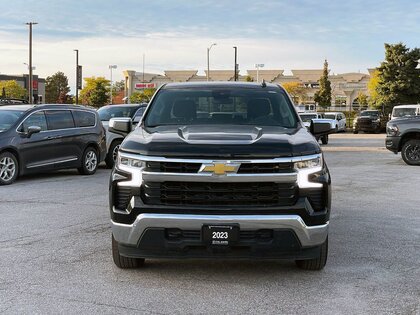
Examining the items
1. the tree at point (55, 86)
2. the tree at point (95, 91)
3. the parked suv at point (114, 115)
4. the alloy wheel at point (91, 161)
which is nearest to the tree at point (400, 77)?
the parked suv at point (114, 115)

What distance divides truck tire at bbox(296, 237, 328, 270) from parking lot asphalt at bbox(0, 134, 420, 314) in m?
0.08

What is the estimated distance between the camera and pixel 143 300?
4.55m

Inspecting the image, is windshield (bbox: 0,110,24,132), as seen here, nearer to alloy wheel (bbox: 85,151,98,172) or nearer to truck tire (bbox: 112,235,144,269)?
alloy wheel (bbox: 85,151,98,172)

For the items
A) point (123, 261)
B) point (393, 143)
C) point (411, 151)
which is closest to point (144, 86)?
point (393, 143)

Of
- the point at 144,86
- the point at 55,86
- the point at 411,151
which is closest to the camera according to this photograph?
the point at 411,151

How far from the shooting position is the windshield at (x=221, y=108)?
6.09 m

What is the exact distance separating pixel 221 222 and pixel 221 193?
26cm

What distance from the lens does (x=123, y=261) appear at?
5.32m

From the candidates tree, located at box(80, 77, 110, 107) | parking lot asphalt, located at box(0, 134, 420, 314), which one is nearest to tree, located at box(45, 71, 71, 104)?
tree, located at box(80, 77, 110, 107)

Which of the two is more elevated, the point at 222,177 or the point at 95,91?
the point at 95,91

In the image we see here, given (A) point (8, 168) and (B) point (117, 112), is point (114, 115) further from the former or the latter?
(A) point (8, 168)

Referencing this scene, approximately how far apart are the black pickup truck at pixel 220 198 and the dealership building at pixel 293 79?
9489 cm

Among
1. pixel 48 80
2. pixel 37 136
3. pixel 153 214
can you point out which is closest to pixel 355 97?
pixel 48 80

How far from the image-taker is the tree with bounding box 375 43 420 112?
51.1 meters
